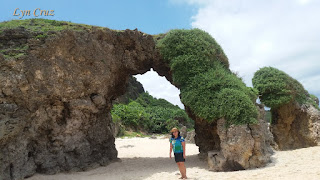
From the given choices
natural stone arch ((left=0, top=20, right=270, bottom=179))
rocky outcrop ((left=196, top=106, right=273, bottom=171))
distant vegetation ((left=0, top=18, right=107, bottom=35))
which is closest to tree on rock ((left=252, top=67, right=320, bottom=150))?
natural stone arch ((left=0, top=20, right=270, bottom=179))

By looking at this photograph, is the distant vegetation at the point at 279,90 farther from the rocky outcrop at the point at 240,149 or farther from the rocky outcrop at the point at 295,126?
the rocky outcrop at the point at 240,149

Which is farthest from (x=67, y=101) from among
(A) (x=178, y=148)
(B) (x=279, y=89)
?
(B) (x=279, y=89)

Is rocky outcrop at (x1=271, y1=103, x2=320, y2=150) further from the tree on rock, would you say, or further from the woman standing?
the woman standing

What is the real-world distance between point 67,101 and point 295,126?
47.7ft

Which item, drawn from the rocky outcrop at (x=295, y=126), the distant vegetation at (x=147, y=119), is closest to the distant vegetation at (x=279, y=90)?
the rocky outcrop at (x=295, y=126)

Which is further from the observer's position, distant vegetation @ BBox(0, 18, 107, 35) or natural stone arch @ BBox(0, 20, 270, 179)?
distant vegetation @ BBox(0, 18, 107, 35)

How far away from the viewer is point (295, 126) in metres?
17.3

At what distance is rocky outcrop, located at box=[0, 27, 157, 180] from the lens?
10742mm

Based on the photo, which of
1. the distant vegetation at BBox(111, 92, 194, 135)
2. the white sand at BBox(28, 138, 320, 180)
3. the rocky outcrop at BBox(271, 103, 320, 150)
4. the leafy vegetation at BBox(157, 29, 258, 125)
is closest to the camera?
the white sand at BBox(28, 138, 320, 180)

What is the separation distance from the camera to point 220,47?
1527cm

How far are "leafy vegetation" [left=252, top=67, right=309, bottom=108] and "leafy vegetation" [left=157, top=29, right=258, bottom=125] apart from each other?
12.9 ft

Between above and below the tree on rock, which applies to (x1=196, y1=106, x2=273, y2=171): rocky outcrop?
below

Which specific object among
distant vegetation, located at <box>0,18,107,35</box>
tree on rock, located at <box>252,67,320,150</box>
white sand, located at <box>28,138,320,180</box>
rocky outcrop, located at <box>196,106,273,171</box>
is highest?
distant vegetation, located at <box>0,18,107,35</box>

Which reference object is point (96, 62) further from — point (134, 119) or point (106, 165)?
point (134, 119)
